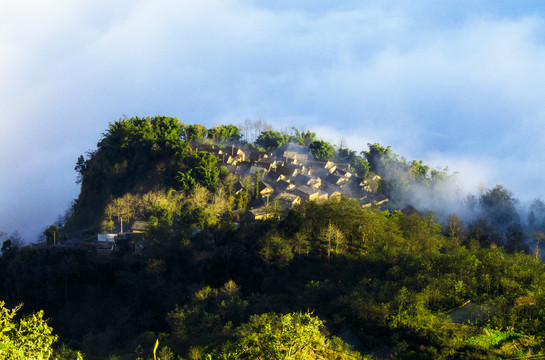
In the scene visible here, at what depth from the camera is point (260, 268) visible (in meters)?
22.6

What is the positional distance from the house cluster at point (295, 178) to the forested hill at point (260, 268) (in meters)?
0.20

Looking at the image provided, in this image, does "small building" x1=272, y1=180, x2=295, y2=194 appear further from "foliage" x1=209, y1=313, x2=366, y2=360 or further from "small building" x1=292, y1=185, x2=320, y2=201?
"foliage" x1=209, y1=313, x2=366, y2=360

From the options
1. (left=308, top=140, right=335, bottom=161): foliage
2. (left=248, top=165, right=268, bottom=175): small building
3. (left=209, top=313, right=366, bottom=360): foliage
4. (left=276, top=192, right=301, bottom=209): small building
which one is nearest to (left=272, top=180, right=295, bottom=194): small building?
(left=276, top=192, right=301, bottom=209): small building

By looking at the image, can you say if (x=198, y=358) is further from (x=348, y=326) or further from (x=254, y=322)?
(x=348, y=326)

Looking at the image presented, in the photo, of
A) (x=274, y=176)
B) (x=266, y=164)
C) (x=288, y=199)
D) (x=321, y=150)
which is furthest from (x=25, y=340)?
(x=321, y=150)

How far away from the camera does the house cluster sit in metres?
35.0

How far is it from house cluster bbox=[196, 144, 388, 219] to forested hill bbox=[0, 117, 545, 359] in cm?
20

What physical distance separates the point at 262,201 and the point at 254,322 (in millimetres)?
19591

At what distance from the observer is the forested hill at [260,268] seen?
13.7m

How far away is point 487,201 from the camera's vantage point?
41750mm

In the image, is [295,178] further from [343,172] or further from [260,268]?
[260,268]

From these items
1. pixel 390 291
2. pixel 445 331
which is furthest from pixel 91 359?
pixel 445 331

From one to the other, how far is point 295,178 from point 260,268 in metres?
18.3

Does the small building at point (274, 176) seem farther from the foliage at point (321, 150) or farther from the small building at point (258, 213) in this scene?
the foliage at point (321, 150)
